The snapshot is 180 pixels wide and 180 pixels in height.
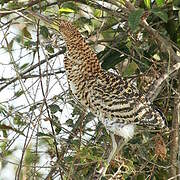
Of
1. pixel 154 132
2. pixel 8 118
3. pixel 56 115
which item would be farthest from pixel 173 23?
pixel 8 118

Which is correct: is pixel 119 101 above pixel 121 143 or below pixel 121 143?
above

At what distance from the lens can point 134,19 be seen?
161 centimetres

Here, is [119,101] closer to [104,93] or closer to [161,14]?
[104,93]

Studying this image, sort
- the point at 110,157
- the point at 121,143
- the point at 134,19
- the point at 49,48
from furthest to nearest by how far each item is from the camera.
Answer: the point at 49,48 → the point at 121,143 → the point at 110,157 → the point at 134,19

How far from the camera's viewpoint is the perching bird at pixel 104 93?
1.78 m

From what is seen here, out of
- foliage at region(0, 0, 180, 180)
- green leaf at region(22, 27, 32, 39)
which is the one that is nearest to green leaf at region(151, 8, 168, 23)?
foliage at region(0, 0, 180, 180)

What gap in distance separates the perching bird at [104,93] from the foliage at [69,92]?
0.05 m

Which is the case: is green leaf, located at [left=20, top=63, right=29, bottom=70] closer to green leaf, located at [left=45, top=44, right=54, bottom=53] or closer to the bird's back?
green leaf, located at [left=45, top=44, right=54, bottom=53]

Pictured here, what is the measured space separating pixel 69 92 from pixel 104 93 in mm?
157

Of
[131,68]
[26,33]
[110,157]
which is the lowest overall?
[110,157]

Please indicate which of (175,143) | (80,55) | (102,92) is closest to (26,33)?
(80,55)

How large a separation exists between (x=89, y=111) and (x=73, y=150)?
16 cm

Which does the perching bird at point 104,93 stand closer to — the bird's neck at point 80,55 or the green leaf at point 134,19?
the bird's neck at point 80,55

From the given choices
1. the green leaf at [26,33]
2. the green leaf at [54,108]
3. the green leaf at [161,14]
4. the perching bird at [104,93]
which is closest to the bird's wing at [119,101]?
the perching bird at [104,93]
